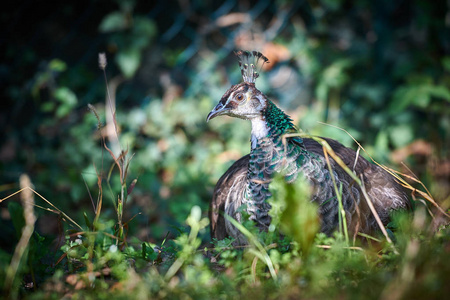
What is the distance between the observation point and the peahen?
76.7 inches

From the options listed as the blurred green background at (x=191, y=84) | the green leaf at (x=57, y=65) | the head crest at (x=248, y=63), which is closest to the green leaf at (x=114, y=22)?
the blurred green background at (x=191, y=84)

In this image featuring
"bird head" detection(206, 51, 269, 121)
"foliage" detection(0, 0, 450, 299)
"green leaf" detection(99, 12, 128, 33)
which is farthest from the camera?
"green leaf" detection(99, 12, 128, 33)

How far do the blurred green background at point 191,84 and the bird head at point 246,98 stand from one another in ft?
4.64

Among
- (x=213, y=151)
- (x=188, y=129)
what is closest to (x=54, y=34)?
(x=188, y=129)

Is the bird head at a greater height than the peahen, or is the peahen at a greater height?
the bird head

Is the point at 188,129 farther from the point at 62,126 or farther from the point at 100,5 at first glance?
the point at 100,5

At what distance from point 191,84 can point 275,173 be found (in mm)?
2551

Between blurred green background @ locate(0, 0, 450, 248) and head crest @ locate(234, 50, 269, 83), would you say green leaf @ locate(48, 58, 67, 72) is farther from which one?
head crest @ locate(234, 50, 269, 83)

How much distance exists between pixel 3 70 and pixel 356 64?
333cm

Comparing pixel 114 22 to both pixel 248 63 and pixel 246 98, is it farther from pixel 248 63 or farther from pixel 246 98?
pixel 246 98

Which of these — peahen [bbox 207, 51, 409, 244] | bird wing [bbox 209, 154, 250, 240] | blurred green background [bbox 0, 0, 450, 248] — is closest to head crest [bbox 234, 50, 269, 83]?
peahen [bbox 207, 51, 409, 244]

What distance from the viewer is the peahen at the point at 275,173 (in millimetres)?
1948

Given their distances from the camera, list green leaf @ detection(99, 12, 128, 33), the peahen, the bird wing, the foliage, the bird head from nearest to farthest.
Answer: the peahen, the bird head, the bird wing, the foliage, green leaf @ detection(99, 12, 128, 33)

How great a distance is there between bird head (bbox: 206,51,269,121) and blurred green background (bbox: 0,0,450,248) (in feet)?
4.64
